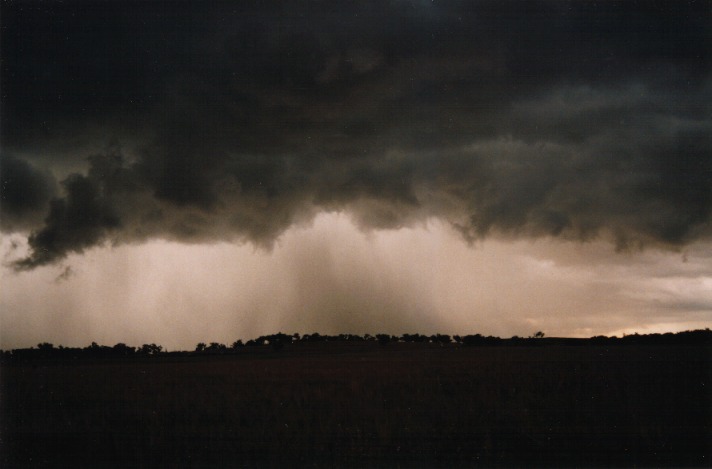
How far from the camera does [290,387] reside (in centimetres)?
3281

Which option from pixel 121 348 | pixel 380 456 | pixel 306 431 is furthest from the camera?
pixel 121 348

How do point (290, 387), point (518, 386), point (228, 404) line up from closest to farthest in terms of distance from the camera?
1. point (228, 404)
2. point (518, 386)
3. point (290, 387)

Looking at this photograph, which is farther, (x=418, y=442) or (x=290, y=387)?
(x=290, y=387)

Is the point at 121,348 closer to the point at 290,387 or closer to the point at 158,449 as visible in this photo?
the point at 290,387

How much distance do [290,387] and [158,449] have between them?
1458 cm

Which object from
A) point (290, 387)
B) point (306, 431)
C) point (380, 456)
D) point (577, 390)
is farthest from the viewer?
point (290, 387)

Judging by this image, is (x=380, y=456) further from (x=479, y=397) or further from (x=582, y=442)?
(x=479, y=397)

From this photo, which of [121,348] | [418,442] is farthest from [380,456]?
[121,348]

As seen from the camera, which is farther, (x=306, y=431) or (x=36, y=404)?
(x=36, y=404)

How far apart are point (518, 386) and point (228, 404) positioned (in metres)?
14.6

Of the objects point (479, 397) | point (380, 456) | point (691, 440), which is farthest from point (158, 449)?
point (691, 440)

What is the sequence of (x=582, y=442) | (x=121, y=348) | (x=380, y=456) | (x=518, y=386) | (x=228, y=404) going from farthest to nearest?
(x=121, y=348)
(x=518, y=386)
(x=228, y=404)
(x=582, y=442)
(x=380, y=456)

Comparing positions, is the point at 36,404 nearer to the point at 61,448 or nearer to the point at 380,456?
the point at 61,448

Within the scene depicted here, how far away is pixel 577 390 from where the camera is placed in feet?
92.5
